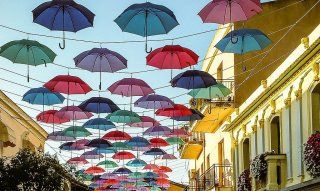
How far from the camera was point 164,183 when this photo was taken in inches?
1944

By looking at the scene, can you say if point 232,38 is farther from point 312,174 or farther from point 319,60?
point 312,174

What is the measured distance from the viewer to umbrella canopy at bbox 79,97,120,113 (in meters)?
21.2

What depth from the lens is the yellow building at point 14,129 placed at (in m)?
31.1

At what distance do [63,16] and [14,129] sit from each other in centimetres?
1966

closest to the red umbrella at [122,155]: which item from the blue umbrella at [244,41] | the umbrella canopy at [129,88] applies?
the umbrella canopy at [129,88]

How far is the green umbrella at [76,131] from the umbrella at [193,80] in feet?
26.2

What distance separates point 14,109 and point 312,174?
2102 cm

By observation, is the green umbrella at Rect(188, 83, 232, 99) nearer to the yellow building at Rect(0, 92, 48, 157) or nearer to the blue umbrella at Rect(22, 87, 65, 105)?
the blue umbrella at Rect(22, 87, 65, 105)

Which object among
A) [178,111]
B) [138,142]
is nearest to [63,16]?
[178,111]

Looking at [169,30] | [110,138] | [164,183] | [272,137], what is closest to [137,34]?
[169,30]

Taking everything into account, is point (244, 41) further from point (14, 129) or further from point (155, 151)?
point (14, 129)

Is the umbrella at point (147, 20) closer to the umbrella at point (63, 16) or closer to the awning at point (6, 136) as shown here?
the umbrella at point (63, 16)

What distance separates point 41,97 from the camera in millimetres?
21812

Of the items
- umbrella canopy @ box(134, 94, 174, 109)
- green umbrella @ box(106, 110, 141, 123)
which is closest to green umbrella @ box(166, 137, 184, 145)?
green umbrella @ box(106, 110, 141, 123)
